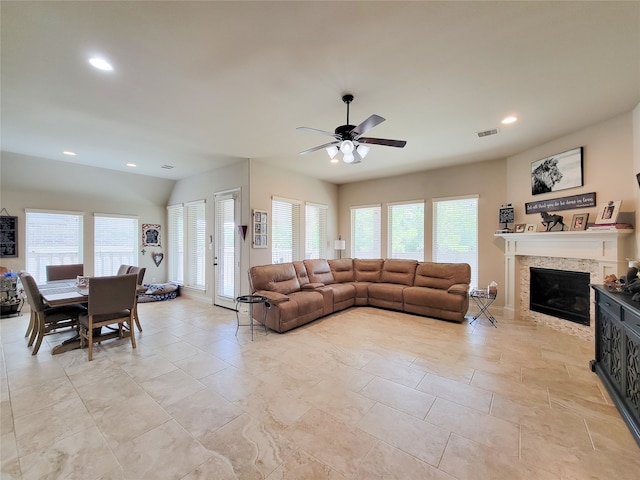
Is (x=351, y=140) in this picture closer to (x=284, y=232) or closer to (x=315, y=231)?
(x=284, y=232)

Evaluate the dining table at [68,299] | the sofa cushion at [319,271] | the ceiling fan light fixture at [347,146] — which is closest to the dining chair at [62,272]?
the dining table at [68,299]

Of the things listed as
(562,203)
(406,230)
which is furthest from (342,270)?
(562,203)

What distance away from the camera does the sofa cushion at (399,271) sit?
555 centimetres

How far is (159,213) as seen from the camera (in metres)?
6.93

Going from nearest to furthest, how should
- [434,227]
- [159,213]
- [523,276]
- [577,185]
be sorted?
[577,185], [523,276], [434,227], [159,213]

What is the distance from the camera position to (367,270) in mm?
6137

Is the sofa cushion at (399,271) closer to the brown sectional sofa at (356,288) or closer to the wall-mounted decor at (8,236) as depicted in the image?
the brown sectional sofa at (356,288)

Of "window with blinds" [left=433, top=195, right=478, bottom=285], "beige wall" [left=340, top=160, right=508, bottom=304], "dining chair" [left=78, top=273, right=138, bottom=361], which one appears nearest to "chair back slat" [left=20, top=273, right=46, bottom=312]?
"dining chair" [left=78, top=273, right=138, bottom=361]

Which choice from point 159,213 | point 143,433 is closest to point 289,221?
point 159,213

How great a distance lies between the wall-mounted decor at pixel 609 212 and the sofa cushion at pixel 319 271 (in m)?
4.21

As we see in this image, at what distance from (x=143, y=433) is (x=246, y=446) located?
2.57 ft

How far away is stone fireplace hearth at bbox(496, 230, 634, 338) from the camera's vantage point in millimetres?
3305

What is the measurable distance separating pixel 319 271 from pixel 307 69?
396 centimetres

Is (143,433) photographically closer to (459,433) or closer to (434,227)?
(459,433)
